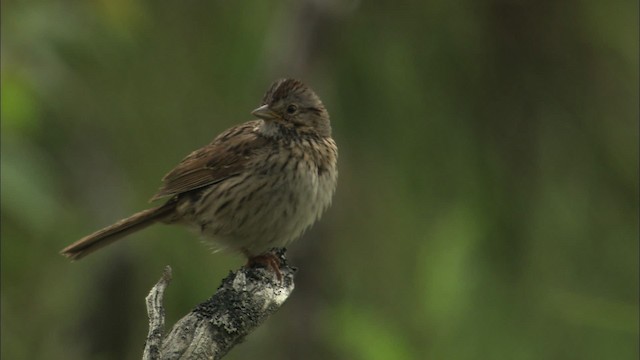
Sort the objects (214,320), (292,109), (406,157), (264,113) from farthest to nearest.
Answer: (292,109), (264,113), (406,157), (214,320)

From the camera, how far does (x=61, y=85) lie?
197 inches

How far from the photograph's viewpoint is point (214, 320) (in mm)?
2850

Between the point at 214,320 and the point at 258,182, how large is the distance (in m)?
2.49

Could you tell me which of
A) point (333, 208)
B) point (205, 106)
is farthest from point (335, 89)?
point (333, 208)

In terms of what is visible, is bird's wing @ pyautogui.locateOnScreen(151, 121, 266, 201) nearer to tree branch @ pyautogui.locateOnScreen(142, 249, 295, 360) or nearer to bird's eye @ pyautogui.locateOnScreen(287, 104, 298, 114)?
bird's eye @ pyautogui.locateOnScreen(287, 104, 298, 114)

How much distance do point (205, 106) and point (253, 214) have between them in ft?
1.73

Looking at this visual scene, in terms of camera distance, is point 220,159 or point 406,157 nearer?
point 406,157

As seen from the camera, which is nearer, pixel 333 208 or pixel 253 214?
pixel 253 214

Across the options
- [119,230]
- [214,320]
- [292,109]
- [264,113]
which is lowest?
[214,320]

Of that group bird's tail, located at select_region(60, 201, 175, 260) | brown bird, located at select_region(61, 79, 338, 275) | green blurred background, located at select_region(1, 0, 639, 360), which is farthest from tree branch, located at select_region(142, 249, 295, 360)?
bird's tail, located at select_region(60, 201, 175, 260)

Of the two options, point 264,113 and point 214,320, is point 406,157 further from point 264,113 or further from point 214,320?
point 214,320

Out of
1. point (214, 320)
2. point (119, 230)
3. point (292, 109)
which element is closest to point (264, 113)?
point (292, 109)

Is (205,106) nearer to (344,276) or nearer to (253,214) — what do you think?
(253,214)

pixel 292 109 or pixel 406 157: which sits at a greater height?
pixel 292 109
